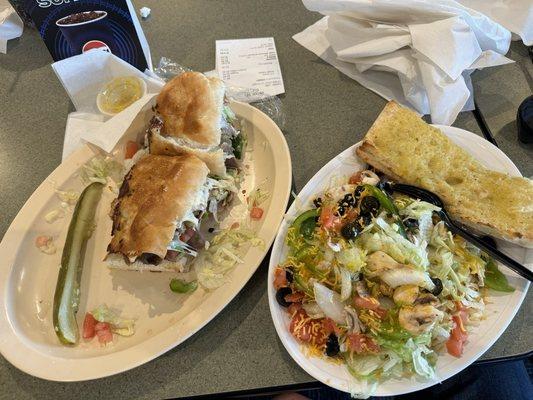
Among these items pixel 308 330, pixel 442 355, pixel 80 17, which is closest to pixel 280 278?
pixel 308 330

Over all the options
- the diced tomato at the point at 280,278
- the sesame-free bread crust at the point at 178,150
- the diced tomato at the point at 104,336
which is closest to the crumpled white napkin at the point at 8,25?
the sesame-free bread crust at the point at 178,150

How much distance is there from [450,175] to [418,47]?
1.85 feet

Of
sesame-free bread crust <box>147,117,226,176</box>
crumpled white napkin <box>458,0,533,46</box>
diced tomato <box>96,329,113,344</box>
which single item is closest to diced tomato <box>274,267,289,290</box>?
sesame-free bread crust <box>147,117,226,176</box>

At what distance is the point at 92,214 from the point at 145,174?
1.12ft

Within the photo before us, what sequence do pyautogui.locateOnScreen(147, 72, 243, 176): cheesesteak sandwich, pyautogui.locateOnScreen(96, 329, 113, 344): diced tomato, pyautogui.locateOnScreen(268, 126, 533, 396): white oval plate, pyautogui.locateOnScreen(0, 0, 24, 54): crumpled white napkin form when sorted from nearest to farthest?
pyautogui.locateOnScreen(268, 126, 533, 396): white oval plate
pyautogui.locateOnScreen(96, 329, 113, 344): diced tomato
pyautogui.locateOnScreen(147, 72, 243, 176): cheesesteak sandwich
pyautogui.locateOnScreen(0, 0, 24, 54): crumpled white napkin

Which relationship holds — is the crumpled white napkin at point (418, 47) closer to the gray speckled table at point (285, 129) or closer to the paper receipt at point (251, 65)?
the gray speckled table at point (285, 129)

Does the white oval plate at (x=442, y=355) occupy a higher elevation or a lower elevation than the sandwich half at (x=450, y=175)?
lower

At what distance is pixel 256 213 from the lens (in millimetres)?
1585

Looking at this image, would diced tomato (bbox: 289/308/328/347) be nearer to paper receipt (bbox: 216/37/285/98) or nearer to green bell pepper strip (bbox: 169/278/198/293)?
green bell pepper strip (bbox: 169/278/198/293)

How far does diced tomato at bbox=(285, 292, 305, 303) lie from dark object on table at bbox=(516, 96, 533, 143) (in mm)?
1097

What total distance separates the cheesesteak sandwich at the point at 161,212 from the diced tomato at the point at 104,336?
8.7 inches

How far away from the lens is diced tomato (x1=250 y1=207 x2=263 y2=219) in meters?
1.58

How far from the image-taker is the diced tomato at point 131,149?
1.79 meters

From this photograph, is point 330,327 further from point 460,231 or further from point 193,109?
point 193,109
